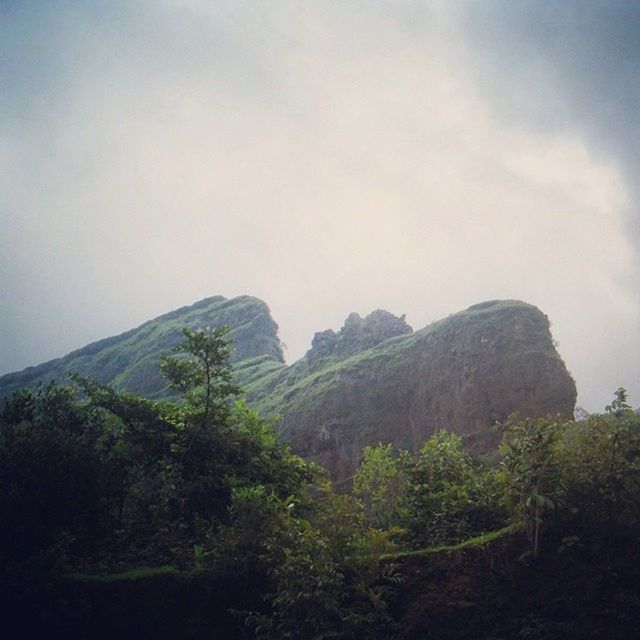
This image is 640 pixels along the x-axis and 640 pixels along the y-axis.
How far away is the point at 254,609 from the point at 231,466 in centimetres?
562

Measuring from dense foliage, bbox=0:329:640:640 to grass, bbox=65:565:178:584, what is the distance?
149 millimetres

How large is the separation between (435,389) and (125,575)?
1249 inches

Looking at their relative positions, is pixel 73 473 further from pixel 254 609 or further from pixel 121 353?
pixel 121 353

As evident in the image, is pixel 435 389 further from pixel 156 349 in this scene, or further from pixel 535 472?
pixel 156 349

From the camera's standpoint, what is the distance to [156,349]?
73.9 metres

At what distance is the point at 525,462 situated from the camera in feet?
34.0

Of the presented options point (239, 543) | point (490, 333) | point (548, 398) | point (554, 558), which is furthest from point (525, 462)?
point (490, 333)

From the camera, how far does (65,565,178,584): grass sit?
1079 cm

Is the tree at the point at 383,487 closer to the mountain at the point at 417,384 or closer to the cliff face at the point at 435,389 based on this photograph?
the mountain at the point at 417,384

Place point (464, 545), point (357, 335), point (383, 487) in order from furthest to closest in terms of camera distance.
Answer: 1. point (357, 335)
2. point (383, 487)
3. point (464, 545)

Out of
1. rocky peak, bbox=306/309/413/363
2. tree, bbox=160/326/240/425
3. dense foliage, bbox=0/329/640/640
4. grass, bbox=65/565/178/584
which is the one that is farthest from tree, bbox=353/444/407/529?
rocky peak, bbox=306/309/413/363

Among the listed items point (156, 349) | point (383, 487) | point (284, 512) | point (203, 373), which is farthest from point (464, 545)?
point (156, 349)

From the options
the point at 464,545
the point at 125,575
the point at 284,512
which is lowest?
the point at 464,545

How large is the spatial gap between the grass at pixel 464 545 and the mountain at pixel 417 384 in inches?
675
